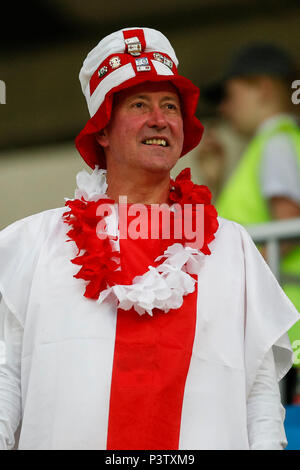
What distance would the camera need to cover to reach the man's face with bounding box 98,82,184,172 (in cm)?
372

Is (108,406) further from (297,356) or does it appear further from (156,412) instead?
(297,356)

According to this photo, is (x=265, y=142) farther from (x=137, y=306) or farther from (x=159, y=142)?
(x=137, y=306)

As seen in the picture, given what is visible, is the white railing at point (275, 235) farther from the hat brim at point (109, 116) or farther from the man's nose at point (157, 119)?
the man's nose at point (157, 119)

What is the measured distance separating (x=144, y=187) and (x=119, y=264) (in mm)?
310

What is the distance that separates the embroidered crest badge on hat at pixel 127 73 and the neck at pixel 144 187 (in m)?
0.21

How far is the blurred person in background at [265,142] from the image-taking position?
5.26 meters

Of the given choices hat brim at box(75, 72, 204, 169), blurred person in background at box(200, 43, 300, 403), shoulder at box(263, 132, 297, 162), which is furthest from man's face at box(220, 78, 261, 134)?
hat brim at box(75, 72, 204, 169)

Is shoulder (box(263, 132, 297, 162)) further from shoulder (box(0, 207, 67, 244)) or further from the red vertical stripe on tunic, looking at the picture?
the red vertical stripe on tunic

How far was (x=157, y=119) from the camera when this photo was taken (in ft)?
12.2

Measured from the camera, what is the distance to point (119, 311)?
355 centimetres

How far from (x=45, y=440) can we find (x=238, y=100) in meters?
2.71

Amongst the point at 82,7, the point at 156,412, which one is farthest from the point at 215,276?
the point at 82,7

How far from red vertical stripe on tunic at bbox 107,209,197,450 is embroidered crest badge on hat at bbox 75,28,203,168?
2.29 feet
